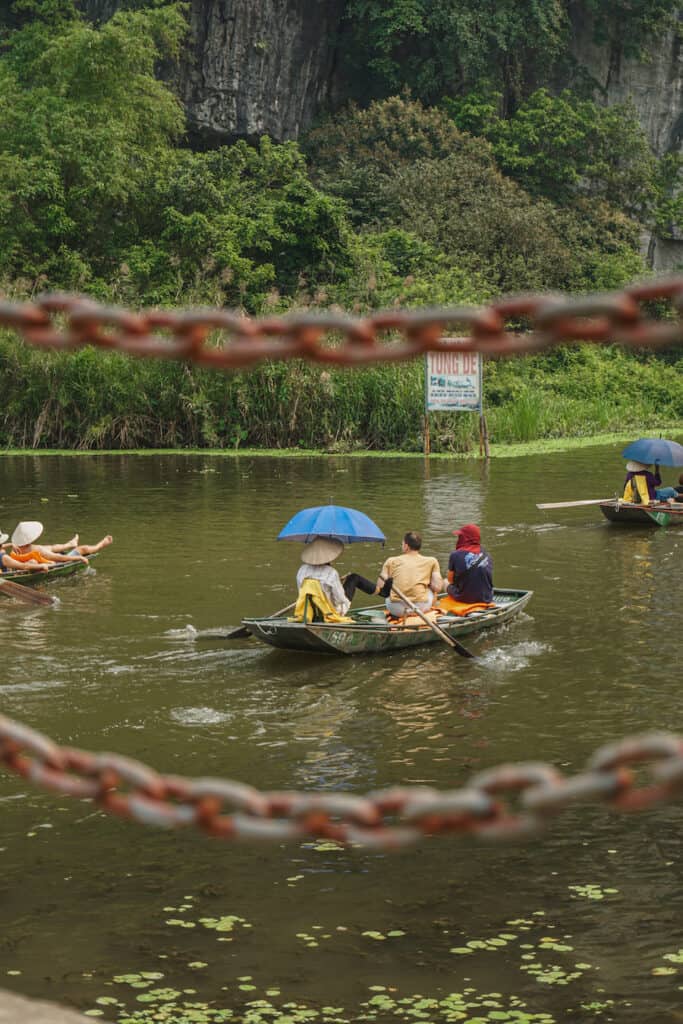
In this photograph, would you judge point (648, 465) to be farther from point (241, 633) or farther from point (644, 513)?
point (241, 633)

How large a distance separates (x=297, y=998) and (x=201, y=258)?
28.4 meters

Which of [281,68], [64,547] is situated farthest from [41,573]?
[281,68]

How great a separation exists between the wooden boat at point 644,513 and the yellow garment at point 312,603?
8.16 metres

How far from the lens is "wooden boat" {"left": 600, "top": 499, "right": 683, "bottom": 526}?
1944cm

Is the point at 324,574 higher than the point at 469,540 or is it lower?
lower

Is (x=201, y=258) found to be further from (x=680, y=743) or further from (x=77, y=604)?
(x=680, y=743)

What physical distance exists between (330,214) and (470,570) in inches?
892

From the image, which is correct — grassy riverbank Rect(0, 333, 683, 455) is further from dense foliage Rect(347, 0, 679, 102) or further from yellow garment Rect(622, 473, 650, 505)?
dense foliage Rect(347, 0, 679, 102)

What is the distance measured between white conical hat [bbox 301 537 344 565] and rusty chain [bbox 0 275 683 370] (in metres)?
10.0

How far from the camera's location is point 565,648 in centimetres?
1279

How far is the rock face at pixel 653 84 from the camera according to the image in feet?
149

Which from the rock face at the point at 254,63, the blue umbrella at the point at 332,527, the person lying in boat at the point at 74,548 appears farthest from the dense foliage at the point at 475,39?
the blue umbrella at the point at 332,527

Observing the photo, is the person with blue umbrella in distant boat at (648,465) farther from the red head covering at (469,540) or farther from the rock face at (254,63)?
the rock face at (254,63)

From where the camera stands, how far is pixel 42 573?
15.6m
